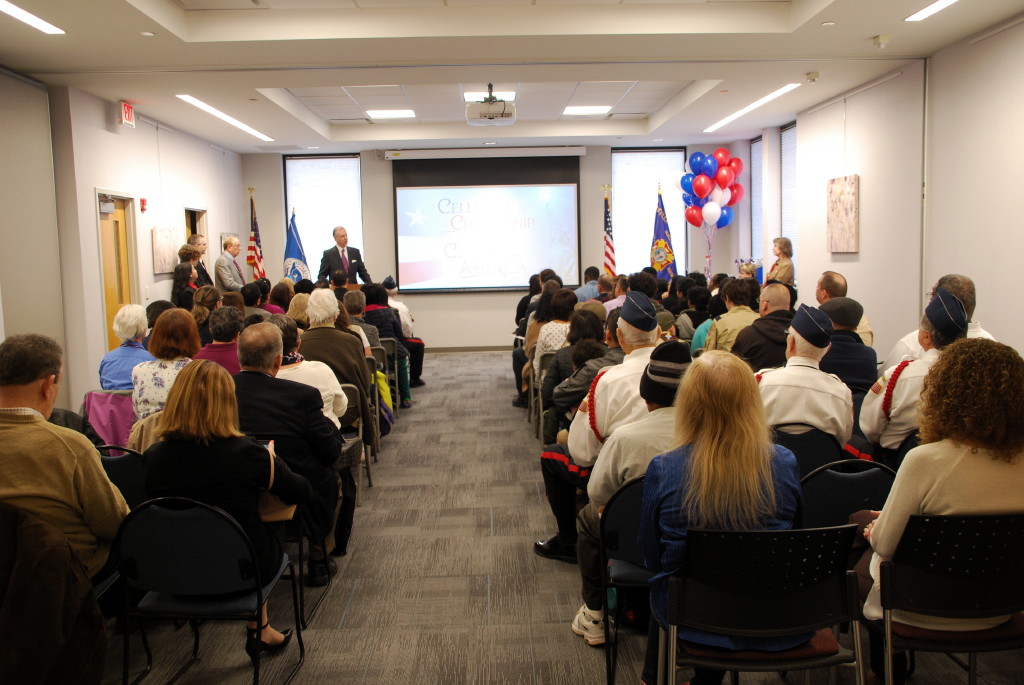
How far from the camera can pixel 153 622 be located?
3.29 metres

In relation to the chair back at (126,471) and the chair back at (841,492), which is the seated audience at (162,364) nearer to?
the chair back at (126,471)

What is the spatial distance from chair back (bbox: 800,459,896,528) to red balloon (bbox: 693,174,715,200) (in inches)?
343

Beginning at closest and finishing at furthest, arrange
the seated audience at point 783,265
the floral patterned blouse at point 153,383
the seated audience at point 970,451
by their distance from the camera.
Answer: the seated audience at point 970,451 → the floral patterned blouse at point 153,383 → the seated audience at point 783,265

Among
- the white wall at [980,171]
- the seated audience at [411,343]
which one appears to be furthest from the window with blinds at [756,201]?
the seated audience at [411,343]

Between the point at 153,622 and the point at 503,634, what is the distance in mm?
1498

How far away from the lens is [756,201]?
38.7 ft

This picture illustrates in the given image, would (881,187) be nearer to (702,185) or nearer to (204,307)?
(702,185)

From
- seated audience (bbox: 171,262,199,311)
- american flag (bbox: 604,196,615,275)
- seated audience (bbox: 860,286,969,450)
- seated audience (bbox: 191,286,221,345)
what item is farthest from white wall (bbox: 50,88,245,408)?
seated audience (bbox: 860,286,969,450)

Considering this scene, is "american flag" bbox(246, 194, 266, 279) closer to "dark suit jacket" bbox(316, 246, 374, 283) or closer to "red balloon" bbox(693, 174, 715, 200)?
"dark suit jacket" bbox(316, 246, 374, 283)

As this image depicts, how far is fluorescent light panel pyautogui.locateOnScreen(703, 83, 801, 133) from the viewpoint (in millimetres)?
7961

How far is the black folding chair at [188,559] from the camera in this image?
240cm

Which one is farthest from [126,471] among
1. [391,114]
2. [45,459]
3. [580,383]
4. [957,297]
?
[391,114]

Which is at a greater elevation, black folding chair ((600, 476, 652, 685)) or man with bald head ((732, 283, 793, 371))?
man with bald head ((732, 283, 793, 371))

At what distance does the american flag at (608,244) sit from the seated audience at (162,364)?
8.32 meters
